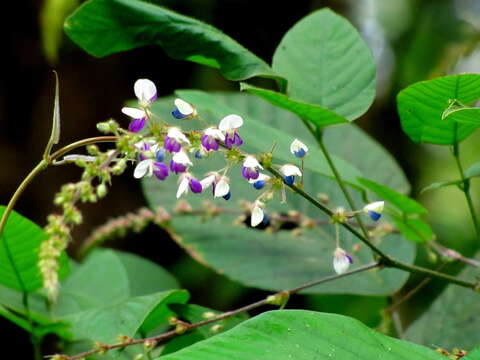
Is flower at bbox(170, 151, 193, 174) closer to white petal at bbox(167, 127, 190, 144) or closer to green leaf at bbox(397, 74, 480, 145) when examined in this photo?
white petal at bbox(167, 127, 190, 144)

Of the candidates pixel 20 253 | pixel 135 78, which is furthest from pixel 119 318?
pixel 135 78

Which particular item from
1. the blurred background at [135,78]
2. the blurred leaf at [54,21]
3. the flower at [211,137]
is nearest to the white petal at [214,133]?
the flower at [211,137]

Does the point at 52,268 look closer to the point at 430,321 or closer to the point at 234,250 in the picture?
the point at 234,250

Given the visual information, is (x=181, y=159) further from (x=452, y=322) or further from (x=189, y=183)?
(x=452, y=322)

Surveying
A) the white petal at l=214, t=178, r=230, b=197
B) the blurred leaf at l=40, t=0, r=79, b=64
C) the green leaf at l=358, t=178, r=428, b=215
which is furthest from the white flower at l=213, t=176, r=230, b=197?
the blurred leaf at l=40, t=0, r=79, b=64

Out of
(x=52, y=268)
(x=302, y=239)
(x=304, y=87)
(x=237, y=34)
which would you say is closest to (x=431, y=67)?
(x=237, y=34)
